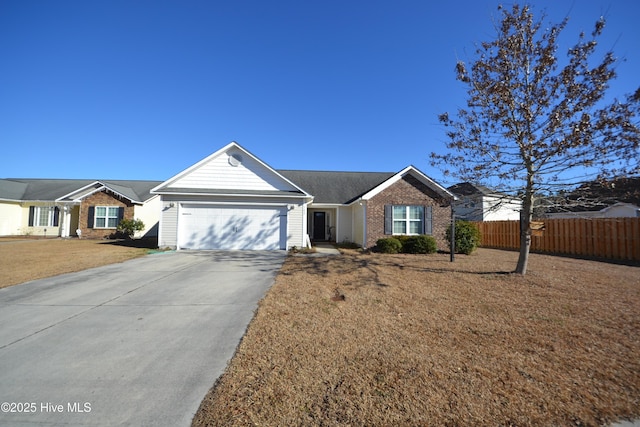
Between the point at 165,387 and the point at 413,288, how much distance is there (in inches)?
214

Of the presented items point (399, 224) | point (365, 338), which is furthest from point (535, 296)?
point (399, 224)

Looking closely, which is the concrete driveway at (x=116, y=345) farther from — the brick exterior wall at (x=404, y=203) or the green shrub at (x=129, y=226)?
the green shrub at (x=129, y=226)

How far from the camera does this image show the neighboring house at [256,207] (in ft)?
45.4

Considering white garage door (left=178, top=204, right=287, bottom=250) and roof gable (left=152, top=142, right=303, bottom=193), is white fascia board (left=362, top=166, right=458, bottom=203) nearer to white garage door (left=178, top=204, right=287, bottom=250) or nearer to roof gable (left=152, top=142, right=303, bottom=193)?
roof gable (left=152, top=142, right=303, bottom=193)

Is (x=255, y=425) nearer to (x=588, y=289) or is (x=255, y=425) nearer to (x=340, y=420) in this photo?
(x=340, y=420)

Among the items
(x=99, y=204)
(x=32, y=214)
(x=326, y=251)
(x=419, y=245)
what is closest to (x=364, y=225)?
(x=326, y=251)

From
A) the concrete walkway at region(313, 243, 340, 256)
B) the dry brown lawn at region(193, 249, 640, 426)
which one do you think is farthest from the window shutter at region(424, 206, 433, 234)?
the dry brown lawn at region(193, 249, 640, 426)

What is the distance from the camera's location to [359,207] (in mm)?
16406

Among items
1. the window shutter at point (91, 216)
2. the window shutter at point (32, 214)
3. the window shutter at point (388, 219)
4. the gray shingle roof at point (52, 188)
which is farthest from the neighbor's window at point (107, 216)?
the window shutter at point (388, 219)

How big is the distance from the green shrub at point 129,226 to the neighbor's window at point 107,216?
3.69 ft

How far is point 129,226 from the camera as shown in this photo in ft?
63.8

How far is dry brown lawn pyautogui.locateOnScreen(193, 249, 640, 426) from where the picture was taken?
247cm

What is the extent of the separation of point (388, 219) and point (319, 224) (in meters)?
6.91

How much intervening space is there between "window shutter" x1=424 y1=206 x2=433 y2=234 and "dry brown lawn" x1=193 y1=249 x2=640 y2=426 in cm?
811
